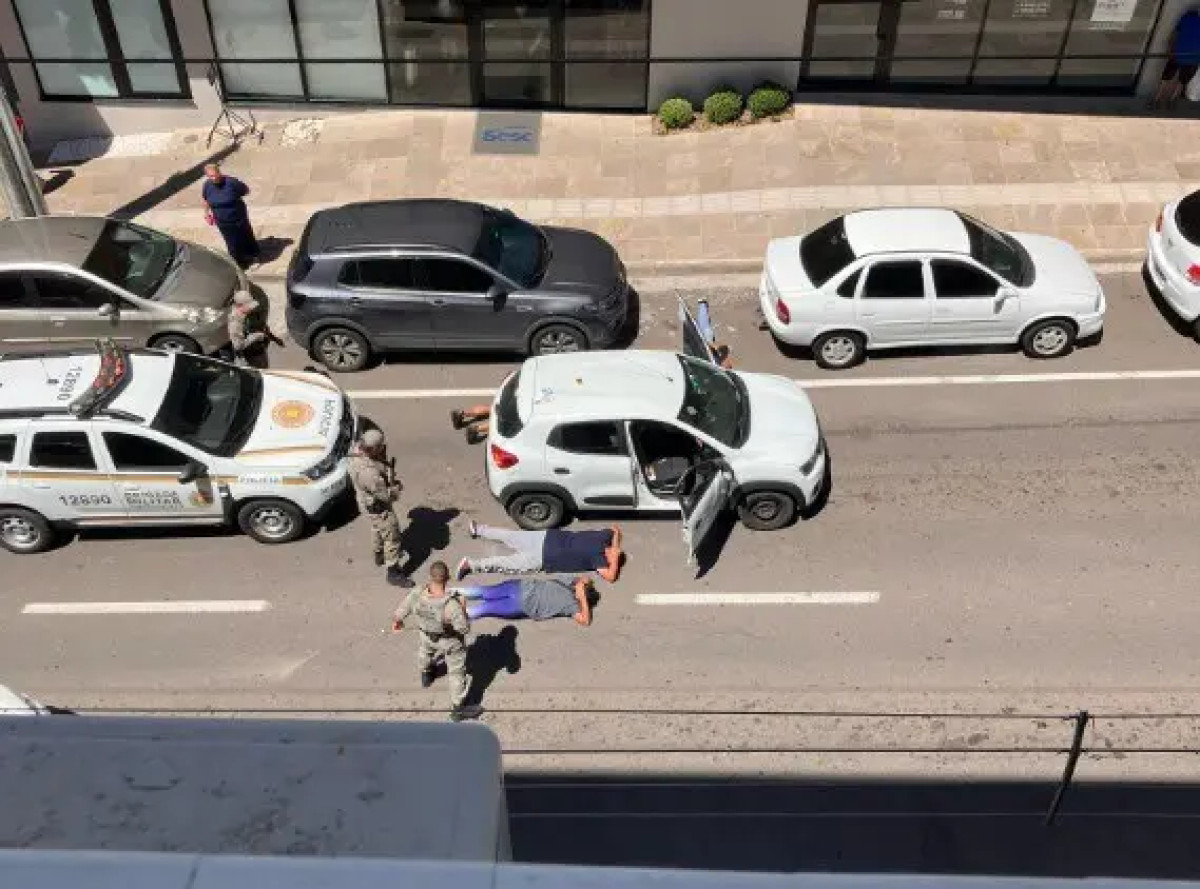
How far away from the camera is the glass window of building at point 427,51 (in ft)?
59.2

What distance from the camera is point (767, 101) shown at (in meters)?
18.2

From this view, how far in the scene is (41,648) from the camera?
10922 mm

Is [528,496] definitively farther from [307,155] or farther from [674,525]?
[307,155]

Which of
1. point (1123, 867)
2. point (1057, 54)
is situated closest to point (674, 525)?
point (1123, 867)

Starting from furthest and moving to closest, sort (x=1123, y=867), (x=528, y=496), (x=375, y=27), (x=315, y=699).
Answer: (x=375, y=27) < (x=528, y=496) < (x=315, y=699) < (x=1123, y=867)

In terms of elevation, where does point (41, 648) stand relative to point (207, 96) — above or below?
below

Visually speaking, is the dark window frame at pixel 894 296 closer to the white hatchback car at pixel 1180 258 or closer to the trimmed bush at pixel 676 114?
the white hatchback car at pixel 1180 258

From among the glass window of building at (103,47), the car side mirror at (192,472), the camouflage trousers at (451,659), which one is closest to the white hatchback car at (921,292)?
the camouflage trousers at (451,659)

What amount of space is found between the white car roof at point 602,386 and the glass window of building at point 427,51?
8.82 metres

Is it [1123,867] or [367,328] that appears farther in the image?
[367,328]

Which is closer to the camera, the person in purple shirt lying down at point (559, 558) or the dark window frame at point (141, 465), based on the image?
the dark window frame at point (141, 465)

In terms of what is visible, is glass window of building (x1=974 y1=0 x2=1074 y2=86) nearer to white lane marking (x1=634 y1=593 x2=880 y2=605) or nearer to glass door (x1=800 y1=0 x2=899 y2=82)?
glass door (x1=800 y1=0 x2=899 y2=82)

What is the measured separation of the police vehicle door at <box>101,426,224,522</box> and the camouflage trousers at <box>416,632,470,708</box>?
2.96 meters

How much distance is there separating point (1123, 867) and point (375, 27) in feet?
52.4
